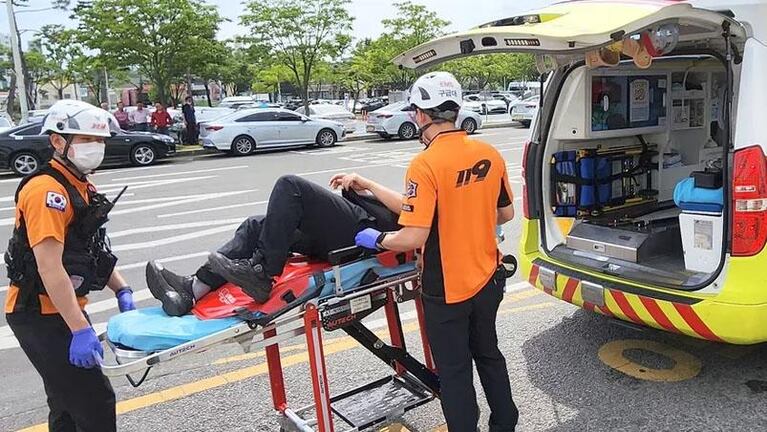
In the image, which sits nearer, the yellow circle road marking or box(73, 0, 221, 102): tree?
the yellow circle road marking

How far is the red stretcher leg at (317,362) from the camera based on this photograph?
2.96 m

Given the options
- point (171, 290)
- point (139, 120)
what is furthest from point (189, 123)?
point (171, 290)

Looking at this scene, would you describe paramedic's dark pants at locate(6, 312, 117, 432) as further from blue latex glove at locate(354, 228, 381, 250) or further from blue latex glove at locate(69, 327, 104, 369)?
blue latex glove at locate(354, 228, 381, 250)

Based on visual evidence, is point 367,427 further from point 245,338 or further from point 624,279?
point 624,279

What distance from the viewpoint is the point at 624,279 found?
12.6 ft

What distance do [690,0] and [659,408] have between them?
2186mm

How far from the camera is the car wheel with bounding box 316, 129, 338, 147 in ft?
66.5

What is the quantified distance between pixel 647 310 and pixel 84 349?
9.25 ft

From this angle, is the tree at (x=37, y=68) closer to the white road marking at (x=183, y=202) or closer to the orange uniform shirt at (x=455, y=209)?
the white road marking at (x=183, y=202)

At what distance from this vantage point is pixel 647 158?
5.26 meters

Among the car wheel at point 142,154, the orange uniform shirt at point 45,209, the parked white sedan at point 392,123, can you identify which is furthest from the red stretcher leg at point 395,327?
the parked white sedan at point 392,123

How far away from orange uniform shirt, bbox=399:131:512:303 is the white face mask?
132 centimetres

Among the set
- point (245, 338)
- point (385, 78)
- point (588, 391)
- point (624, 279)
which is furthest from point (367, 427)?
point (385, 78)

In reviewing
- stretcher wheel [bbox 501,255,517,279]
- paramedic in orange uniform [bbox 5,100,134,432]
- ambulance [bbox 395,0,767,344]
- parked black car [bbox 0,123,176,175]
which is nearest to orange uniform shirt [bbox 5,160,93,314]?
paramedic in orange uniform [bbox 5,100,134,432]
